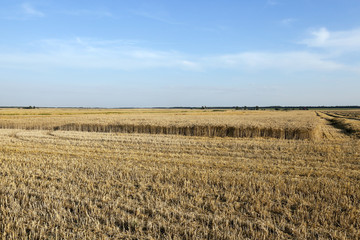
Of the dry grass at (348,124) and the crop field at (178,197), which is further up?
the dry grass at (348,124)

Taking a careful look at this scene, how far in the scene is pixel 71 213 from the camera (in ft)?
18.0

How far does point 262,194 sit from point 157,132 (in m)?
17.4

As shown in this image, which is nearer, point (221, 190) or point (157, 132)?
point (221, 190)

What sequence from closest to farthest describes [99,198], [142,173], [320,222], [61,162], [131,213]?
1. [320,222]
2. [131,213]
3. [99,198]
4. [142,173]
5. [61,162]

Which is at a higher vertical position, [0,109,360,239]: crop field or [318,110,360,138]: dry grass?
[318,110,360,138]: dry grass

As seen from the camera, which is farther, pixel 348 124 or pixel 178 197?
pixel 348 124

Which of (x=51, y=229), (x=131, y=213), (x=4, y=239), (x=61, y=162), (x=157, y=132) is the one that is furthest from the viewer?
(x=157, y=132)

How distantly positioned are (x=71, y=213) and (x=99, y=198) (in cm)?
90

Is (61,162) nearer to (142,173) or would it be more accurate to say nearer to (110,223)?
(142,173)

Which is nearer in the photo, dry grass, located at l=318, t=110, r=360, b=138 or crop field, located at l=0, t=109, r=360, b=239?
crop field, located at l=0, t=109, r=360, b=239

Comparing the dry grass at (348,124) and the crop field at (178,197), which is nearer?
the crop field at (178,197)

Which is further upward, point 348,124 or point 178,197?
point 348,124

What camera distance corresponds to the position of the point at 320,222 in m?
5.18

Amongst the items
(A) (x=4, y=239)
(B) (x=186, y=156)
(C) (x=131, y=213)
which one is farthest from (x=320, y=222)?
(B) (x=186, y=156)
